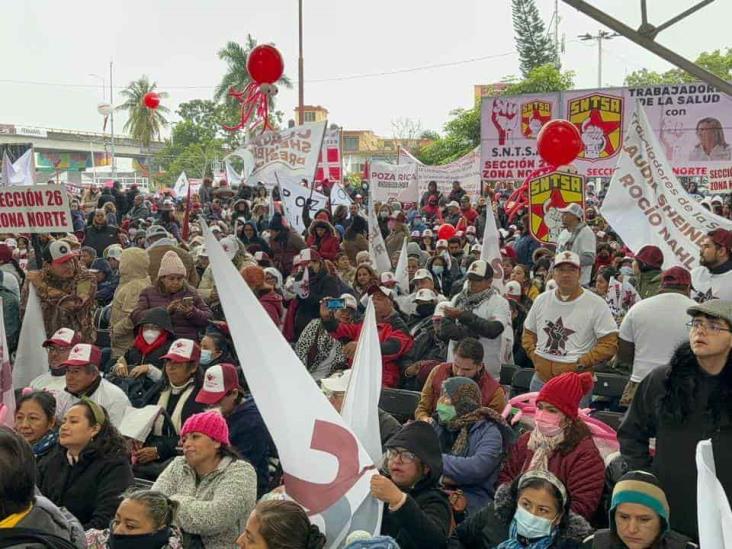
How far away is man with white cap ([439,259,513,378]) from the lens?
6730 mm

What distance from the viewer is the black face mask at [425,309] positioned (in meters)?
8.62

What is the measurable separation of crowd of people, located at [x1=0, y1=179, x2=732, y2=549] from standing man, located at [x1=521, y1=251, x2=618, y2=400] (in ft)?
0.05

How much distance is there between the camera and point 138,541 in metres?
3.70

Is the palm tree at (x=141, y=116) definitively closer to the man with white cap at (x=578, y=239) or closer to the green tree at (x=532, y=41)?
the green tree at (x=532, y=41)

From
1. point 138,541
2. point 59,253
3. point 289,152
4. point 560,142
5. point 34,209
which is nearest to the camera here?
point 138,541

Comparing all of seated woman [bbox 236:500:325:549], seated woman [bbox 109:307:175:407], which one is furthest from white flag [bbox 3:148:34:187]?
seated woman [bbox 236:500:325:549]

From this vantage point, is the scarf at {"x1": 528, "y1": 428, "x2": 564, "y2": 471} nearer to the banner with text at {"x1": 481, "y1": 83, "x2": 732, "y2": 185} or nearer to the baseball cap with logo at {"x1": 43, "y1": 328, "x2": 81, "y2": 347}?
the baseball cap with logo at {"x1": 43, "y1": 328, "x2": 81, "y2": 347}

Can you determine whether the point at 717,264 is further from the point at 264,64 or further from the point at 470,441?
the point at 264,64

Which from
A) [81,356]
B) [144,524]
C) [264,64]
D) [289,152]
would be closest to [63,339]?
[81,356]

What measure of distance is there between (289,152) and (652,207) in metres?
6.36

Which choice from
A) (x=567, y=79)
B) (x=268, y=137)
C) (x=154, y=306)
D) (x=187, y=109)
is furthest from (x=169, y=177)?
(x=154, y=306)

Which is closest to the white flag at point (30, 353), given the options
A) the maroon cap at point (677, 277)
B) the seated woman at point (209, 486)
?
the seated woman at point (209, 486)

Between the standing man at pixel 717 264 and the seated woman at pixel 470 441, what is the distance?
2.45 metres

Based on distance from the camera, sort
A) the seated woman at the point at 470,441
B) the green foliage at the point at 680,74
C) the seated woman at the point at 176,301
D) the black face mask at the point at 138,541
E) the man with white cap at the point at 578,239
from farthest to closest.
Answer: the green foliage at the point at 680,74
the man with white cap at the point at 578,239
the seated woman at the point at 176,301
the seated woman at the point at 470,441
the black face mask at the point at 138,541
